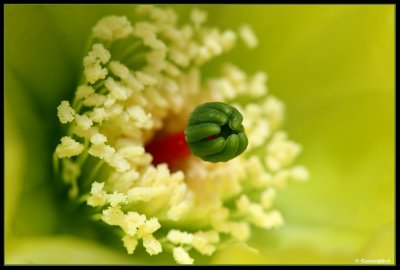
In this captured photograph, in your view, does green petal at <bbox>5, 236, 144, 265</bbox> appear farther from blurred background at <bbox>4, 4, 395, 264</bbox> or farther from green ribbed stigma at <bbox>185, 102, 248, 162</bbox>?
green ribbed stigma at <bbox>185, 102, 248, 162</bbox>

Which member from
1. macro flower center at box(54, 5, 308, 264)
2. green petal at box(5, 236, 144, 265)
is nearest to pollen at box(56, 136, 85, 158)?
macro flower center at box(54, 5, 308, 264)

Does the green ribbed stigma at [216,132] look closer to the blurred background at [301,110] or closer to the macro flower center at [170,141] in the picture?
the macro flower center at [170,141]

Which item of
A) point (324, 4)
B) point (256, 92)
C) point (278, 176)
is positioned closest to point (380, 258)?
point (278, 176)

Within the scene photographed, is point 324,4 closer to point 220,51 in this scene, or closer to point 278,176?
point 220,51

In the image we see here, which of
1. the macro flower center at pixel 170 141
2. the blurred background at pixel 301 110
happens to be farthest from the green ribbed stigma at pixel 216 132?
the blurred background at pixel 301 110

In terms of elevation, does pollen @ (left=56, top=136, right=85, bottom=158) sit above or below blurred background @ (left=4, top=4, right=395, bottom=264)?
below

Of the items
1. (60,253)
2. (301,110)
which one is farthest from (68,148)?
(301,110)
